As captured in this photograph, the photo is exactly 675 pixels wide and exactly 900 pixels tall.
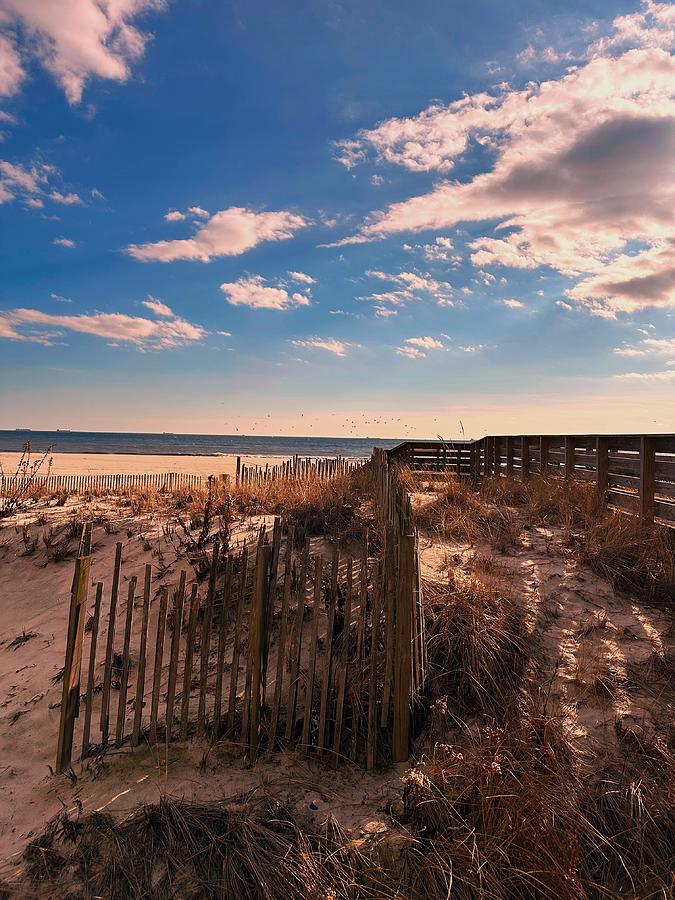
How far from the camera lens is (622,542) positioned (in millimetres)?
6223

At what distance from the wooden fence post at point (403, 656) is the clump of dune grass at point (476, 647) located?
19.2 inches

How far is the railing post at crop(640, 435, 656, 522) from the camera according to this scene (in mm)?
7348

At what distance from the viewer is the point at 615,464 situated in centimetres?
859

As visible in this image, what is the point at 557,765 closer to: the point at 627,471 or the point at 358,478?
the point at 627,471

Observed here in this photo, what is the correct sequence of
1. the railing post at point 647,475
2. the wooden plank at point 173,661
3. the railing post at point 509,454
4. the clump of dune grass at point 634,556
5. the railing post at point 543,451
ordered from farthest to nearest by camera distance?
the railing post at point 509,454 < the railing post at point 543,451 < the railing post at point 647,475 < the clump of dune grass at point 634,556 < the wooden plank at point 173,661

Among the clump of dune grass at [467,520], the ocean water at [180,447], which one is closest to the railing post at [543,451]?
the clump of dune grass at [467,520]

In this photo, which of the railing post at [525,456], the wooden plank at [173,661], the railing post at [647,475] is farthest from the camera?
the railing post at [525,456]

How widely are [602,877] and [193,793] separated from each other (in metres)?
2.29

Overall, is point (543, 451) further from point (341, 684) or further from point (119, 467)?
point (119, 467)

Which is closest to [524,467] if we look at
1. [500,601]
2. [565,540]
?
[565,540]

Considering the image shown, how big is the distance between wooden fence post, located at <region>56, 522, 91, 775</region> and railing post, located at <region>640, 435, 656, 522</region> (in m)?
6.70

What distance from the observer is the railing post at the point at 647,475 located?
7348 mm

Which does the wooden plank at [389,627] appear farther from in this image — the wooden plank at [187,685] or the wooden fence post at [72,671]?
the wooden fence post at [72,671]

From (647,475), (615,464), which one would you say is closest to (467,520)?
(647,475)
